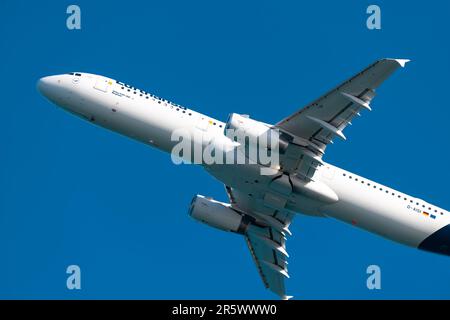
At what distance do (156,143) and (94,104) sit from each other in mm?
6035

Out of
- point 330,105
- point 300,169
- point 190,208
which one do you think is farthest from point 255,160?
point 190,208

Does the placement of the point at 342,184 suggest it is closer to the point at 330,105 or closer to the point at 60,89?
the point at 330,105

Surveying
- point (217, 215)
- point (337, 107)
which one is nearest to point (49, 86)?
point (217, 215)

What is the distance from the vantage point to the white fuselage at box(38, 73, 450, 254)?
60.7 m

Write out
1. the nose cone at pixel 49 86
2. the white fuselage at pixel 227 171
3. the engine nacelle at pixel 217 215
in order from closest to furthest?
the white fuselage at pixel 227 171 → the nose cone at pixel 49 86 → the engine nacelle at pixel 217 215

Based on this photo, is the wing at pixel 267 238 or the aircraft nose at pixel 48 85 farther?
the wing at pixel 267 238

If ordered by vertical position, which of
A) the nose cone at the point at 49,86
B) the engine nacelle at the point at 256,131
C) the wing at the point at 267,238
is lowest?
the wing at the point at 267,238

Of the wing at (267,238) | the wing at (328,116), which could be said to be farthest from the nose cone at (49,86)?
the wing at (328,116)

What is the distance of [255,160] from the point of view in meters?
58.1

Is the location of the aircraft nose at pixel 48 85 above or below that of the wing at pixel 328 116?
above

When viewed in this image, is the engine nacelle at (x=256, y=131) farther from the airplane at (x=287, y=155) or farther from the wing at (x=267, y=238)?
the wing at (x=267, y=238)

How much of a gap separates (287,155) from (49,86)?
2096 centimetres

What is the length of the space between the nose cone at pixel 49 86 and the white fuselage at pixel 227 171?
91 mm

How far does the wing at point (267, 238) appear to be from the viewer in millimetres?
68188
